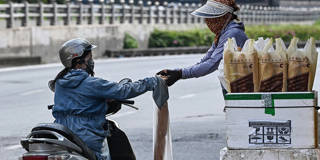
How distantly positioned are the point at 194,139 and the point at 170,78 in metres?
5.61

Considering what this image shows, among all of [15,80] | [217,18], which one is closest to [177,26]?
[15,80]

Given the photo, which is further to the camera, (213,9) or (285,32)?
(285,32)

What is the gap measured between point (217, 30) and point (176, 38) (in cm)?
4993

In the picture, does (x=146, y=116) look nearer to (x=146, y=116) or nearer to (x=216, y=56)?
(x=146, y=116)

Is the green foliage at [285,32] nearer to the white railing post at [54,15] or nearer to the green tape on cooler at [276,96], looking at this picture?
the white railing post at [54,15]

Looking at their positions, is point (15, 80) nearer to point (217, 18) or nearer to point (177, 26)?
point (217, 18)

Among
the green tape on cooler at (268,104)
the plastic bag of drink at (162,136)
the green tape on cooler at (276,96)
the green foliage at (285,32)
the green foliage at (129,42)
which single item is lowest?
the green foliage at (285,32)

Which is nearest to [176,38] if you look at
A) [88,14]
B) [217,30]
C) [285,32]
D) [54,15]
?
[88,14]

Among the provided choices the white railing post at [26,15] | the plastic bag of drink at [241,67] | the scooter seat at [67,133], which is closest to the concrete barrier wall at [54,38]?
the white railing post at [26,15]

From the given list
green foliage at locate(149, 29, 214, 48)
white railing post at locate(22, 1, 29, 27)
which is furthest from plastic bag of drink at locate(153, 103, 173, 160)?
green foliage at locate(149, 29, 214, 48)

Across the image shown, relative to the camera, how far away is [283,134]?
6.38 m

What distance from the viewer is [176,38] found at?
5766 centimetres

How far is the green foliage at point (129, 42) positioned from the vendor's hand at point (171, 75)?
44591 mm

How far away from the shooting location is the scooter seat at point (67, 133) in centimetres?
631
